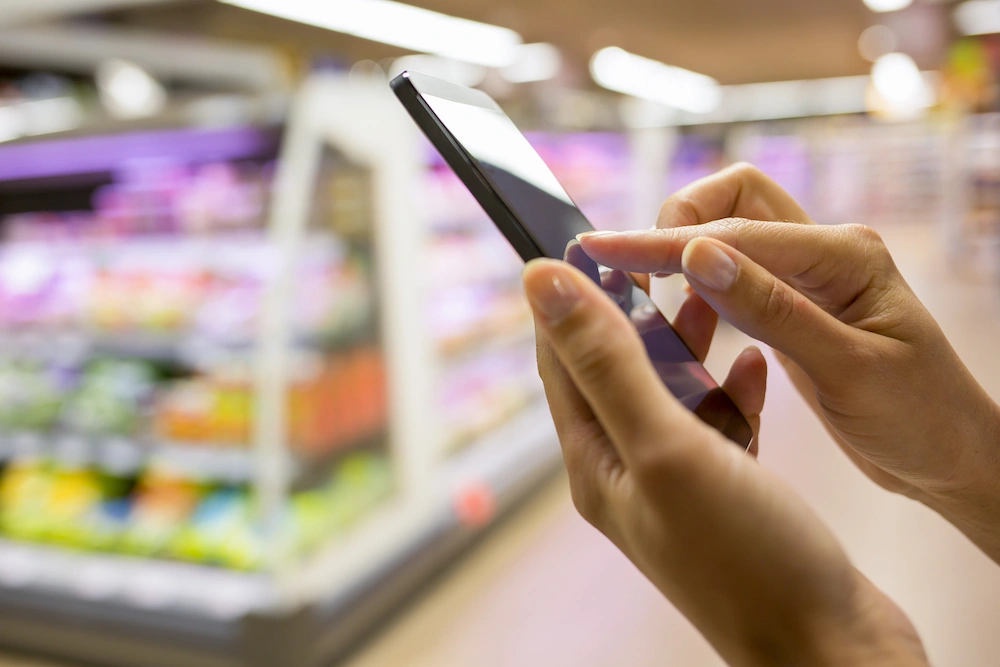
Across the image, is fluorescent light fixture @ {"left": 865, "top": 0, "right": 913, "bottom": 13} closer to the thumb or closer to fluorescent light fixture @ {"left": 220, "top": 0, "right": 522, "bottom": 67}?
fluorescent light fixture @ {"left": 220, "top": 0, "right": 522, "bottom": 67}

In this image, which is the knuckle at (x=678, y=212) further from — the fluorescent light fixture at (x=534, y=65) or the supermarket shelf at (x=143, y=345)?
the fluorescent light fixture at (x=534, y=65)

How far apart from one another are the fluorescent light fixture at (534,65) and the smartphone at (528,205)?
11.4m

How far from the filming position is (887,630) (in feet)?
1.72

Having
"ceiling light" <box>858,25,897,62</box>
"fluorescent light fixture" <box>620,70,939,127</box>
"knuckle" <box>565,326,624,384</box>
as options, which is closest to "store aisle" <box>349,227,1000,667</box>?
"knuckle" <box>565,326,624,384</box>

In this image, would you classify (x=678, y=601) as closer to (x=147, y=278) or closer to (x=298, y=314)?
(x=298, y=314)

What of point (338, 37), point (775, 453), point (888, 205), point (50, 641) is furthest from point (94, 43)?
point (888, 205)

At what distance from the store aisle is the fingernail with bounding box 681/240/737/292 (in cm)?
104

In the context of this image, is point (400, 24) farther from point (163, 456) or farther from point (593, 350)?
point (593, 350)

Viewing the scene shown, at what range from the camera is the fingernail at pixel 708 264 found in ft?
1.77

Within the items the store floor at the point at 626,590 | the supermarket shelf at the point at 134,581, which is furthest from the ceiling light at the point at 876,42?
the supermarket shelf at the point at 134,581

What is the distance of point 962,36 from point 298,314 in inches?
419

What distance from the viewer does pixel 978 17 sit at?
324 inches

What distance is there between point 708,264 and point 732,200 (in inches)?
12.1

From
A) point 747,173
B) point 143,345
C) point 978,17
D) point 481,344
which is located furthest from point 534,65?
point 747,173
